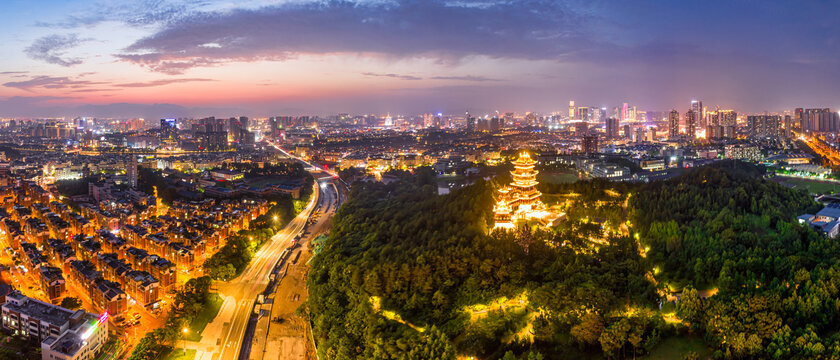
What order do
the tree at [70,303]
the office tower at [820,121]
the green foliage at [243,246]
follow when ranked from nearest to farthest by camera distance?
the tree at [70,303]
the green foliage at [243,246]
the office tower at [820,121]

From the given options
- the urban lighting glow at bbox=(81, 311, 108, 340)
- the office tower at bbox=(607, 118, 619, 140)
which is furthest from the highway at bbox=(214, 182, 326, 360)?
the office tower at bbox=(607, 118, 619, 140)

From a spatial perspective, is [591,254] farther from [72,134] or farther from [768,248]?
[72,134]

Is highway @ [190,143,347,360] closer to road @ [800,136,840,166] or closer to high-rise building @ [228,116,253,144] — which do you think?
road @ [800,136,840,166]

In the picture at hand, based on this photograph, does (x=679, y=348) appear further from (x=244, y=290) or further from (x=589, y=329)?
(x=244, y=290)

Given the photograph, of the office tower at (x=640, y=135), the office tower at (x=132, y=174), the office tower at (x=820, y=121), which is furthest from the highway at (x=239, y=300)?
the office tower at (x=820, y=121)

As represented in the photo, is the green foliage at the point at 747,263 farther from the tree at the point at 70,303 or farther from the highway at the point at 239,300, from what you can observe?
the tree at the point at 70,303

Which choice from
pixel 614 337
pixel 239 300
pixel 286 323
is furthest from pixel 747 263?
pixel 239 300

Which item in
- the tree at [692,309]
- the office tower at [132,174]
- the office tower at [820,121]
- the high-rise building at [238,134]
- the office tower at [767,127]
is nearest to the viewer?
the tree at [692,309]

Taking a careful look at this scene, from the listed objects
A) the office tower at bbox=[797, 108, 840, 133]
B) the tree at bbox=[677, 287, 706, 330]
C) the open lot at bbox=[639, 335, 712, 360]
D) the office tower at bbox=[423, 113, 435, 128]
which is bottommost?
the open lot at bbox=[639, 335, 712, 360]
